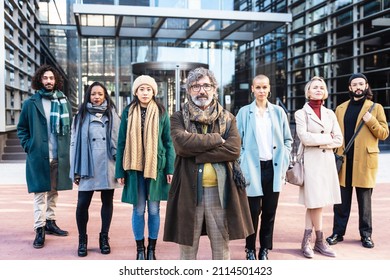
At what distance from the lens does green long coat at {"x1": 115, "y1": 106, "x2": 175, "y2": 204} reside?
12.4 feet

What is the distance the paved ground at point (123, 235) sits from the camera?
4.12 m

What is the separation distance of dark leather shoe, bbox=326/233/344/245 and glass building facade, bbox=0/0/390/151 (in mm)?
11041

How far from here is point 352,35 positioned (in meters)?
16.8

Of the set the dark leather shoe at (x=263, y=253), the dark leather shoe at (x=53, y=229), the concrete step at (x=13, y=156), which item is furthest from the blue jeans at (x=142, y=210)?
the concrete step at (x=13, y=156)

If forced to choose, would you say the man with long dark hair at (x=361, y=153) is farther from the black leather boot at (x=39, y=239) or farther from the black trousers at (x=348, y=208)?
the black leather boot at (x=39, y=239)

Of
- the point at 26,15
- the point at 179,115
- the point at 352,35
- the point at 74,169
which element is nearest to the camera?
the point at 179,115

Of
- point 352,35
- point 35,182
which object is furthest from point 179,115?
point 352,35

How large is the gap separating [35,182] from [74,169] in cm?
59

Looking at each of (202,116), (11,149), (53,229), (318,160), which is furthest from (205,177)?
(11,149)

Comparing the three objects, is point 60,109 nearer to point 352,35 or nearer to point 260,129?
point 260,129

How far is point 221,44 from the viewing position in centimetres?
1838

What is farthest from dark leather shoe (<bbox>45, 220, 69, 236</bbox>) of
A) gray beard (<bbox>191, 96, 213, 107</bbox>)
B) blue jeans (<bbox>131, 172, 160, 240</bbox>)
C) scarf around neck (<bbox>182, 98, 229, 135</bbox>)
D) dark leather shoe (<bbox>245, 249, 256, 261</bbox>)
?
gray beard (<bbox>191, 96, 213, 107</bbox>)

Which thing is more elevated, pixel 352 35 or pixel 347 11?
pixel 347 11

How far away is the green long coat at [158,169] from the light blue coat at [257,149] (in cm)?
69
